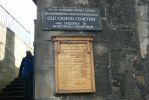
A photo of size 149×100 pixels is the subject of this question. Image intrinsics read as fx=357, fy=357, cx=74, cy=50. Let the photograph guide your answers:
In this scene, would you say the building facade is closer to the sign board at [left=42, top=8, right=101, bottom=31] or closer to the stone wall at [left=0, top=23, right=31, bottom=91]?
the stone wall at [left=0, top=23, right=31, bottom=91]

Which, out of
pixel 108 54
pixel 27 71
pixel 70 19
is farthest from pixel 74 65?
pixel 27 71

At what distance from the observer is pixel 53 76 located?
356 inches

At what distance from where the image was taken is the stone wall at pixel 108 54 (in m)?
9.06

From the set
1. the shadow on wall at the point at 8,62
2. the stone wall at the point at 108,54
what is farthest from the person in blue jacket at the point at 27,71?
the shadow on wall at the point at 8,62

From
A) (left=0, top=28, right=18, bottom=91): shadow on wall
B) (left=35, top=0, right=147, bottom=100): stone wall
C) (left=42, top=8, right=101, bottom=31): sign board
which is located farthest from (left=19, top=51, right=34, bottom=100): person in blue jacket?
(left=0, top=28, right=18, bottom=91): shadow on wall

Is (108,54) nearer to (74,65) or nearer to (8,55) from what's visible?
(74,65)

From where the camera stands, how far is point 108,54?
31.4 ft

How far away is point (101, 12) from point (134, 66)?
1757mm

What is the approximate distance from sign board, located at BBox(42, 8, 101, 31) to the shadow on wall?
5110 millimetres

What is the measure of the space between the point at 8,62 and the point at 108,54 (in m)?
6.67

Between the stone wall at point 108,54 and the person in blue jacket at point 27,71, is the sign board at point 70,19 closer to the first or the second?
the stone wall at point 108,54

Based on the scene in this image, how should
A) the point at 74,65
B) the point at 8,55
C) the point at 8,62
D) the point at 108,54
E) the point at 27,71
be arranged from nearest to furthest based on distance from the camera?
the point at 74,65 < the point at 108,54 < the point at 27,71 < the point at 8,62 < the point at 8,55

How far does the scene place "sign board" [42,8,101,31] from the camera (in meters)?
9.53

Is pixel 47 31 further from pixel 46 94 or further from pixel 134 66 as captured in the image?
pixel 134 66
